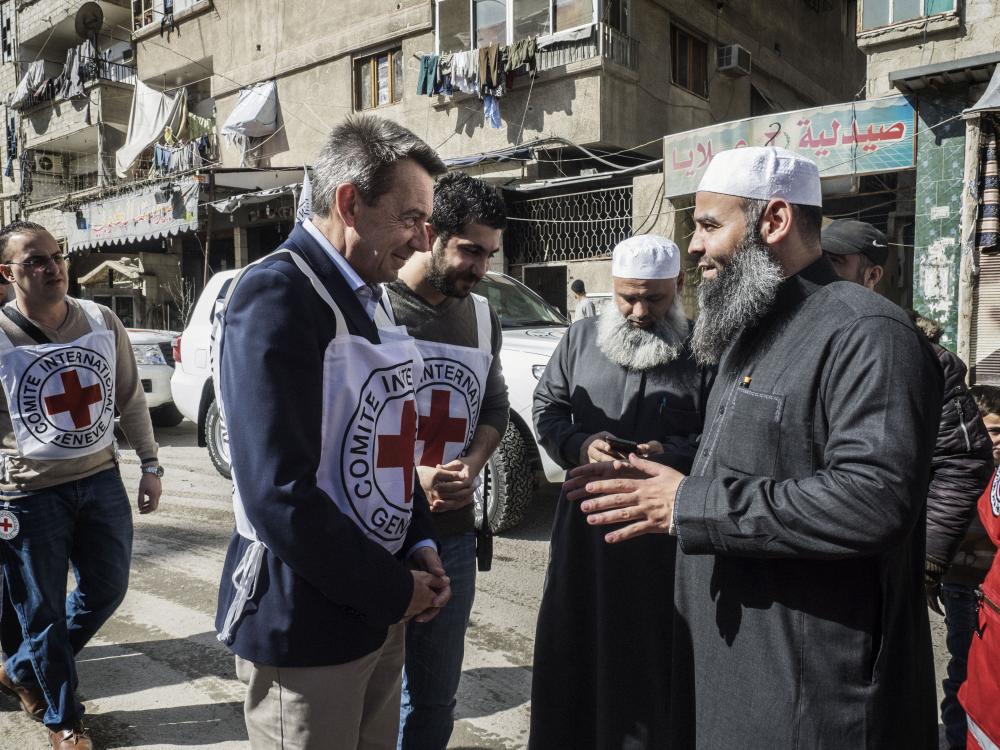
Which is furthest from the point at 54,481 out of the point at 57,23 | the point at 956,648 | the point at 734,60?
the point at 57,23

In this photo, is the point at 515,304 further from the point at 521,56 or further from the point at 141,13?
the point at 141,13

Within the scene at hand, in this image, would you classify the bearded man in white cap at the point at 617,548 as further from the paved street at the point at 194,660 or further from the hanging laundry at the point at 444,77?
the hanging laundry at the point at 444,77

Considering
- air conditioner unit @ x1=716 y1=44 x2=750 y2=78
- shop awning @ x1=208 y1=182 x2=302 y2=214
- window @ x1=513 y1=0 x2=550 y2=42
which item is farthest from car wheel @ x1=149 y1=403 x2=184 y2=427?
air conditioner unit @ x1=716 y1=44 x2=750 y2=78

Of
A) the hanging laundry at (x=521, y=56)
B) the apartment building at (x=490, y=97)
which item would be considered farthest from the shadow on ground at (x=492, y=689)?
the hanging laundry at (x=521, y=56)

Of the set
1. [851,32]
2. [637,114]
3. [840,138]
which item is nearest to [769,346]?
[840,138]

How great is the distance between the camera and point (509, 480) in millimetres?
5371

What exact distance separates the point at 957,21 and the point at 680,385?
8.77 m

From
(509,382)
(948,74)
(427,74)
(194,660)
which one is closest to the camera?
(194,660)

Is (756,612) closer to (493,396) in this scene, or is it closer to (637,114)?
(493,396)

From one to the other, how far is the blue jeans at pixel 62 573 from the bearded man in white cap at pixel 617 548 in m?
1.69

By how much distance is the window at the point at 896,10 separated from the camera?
9172mm

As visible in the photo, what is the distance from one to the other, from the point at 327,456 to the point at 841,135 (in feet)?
32.6

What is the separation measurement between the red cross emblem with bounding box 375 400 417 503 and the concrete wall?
9924 millimetres

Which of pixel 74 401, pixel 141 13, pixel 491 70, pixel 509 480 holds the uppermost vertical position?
pixel 141 13
